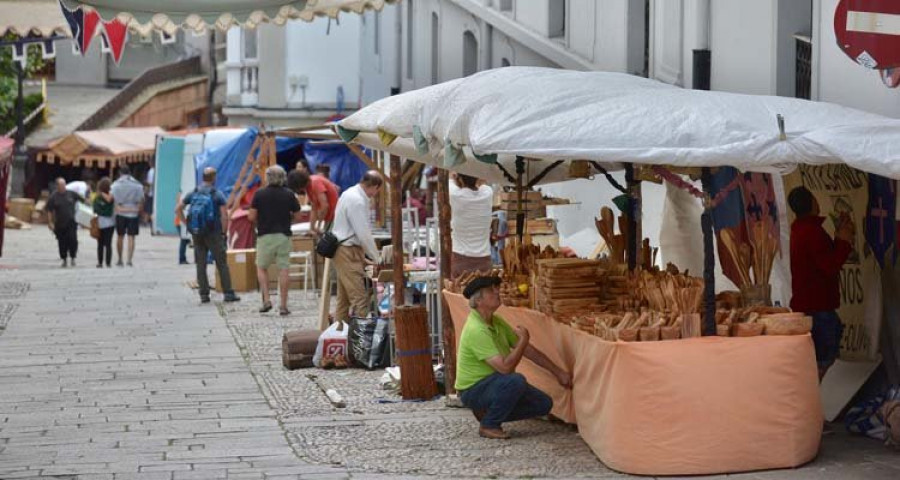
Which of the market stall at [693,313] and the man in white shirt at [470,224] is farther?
the man in white shirt at [470,224]

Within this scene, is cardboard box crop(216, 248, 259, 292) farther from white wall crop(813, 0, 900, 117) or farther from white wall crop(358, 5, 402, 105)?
white wall crop(358, 5, 402, 105)

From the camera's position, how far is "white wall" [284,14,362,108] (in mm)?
39219

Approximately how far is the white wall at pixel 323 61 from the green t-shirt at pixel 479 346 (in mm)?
29187

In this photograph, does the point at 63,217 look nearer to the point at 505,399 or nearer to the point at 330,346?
the point at 330,346

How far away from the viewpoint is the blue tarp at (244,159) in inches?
1127

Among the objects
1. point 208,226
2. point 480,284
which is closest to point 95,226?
point 208,226

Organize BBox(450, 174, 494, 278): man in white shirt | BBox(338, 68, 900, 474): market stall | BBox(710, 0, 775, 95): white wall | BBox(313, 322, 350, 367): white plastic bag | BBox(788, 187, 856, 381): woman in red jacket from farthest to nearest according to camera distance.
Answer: BBox(450, 174, 494, 278): man in white shirt < BBox(313, 322, 350, 367): white plastic bag < BBox(710, 0, 775, 95): white wall < BBox(788, 187, 856, 381): woman in red jacket < BBox(338, 68, 900, 474): market stall

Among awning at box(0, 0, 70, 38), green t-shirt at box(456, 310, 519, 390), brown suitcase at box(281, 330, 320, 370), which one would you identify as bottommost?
brown suitcase at box(281, 330, 320, 370)

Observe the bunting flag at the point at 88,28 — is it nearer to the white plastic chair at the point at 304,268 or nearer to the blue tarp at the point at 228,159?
the white plastic chair at the point at 304,268

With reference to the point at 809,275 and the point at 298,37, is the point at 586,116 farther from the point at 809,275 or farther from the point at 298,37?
the point at 298,37

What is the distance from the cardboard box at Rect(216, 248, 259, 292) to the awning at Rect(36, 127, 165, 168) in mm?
21676

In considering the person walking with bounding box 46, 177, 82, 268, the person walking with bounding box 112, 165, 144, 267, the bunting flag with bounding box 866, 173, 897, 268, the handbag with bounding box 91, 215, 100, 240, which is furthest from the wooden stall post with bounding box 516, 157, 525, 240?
the person walking with bounding box 46, 177, 82, 268

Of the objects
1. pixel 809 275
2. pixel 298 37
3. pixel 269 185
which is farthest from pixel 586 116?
pixel 298 37

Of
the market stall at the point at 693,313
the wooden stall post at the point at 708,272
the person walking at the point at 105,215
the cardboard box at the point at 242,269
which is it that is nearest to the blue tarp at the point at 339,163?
the person walking at the point at 105,215
